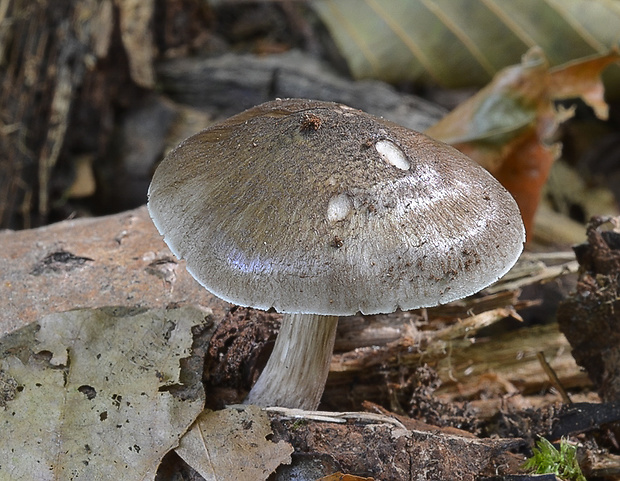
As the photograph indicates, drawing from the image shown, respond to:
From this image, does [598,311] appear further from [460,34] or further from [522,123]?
[460,34]

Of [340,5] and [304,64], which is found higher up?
[340,5]

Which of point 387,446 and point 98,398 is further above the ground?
point 387,446

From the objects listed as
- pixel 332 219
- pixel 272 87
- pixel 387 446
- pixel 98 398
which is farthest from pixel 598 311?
pixel 272 87

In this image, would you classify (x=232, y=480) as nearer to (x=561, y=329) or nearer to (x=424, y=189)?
(x=424, y=189)

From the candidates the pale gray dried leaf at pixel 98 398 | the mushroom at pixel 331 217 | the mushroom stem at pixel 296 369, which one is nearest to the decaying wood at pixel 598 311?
the mushroom at pixel 331 217

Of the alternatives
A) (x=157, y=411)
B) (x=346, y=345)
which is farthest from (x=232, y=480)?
(x=346, y=345)

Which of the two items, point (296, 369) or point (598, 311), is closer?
point (296, 369)

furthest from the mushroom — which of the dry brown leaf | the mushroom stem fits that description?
the dry brown leaf
